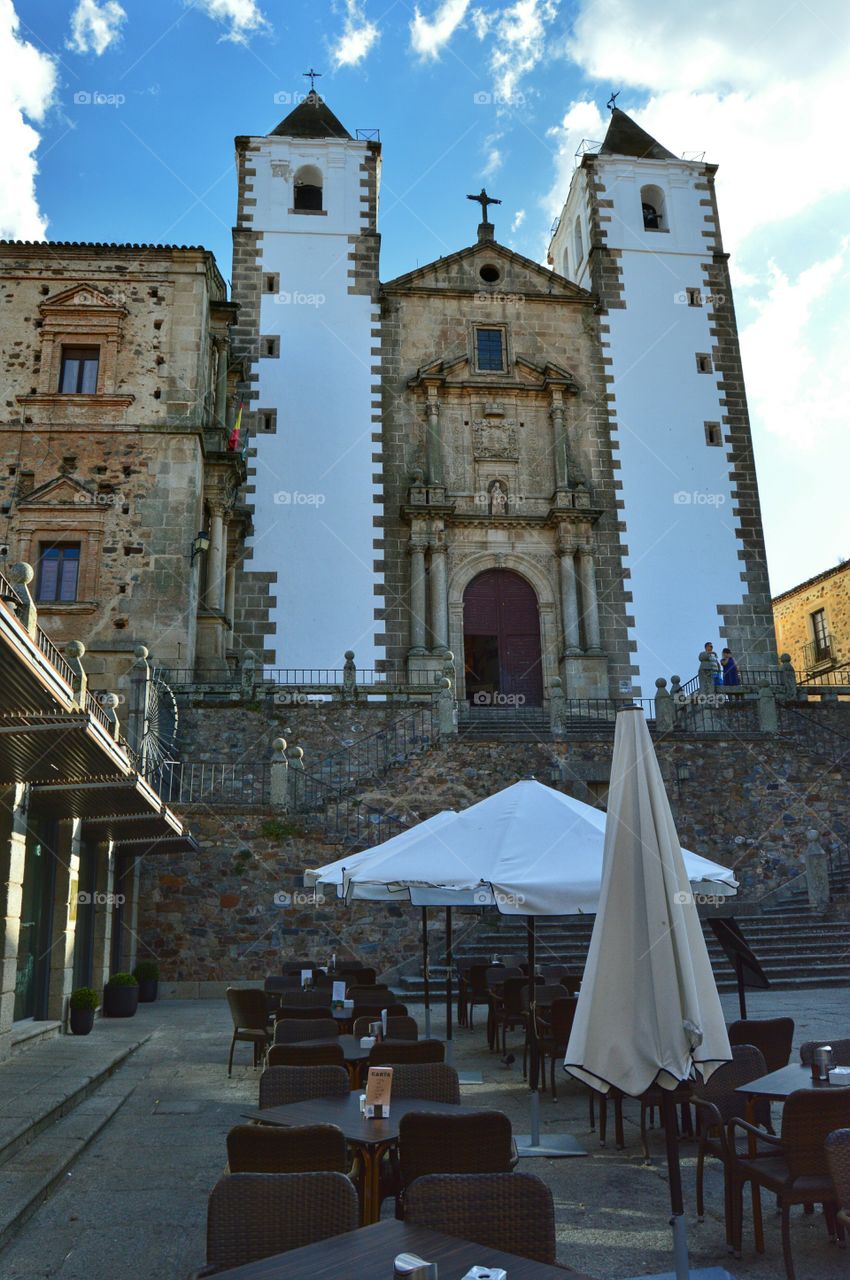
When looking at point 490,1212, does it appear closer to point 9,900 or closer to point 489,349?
point 9,900

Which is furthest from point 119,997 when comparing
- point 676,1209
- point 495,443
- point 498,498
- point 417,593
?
point 495,443

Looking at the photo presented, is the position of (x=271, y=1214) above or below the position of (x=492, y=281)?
below

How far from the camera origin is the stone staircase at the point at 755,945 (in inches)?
561

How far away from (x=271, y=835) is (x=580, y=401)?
14.5 m

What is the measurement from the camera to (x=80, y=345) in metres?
20.7

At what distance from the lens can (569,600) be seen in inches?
920

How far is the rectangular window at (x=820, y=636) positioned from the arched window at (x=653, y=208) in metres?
13.9

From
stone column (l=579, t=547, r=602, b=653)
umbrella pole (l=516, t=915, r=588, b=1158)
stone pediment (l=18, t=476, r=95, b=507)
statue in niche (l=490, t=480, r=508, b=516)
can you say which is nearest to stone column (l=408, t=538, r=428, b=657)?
statue in niche (l=490, t=480, r=508, b=516)

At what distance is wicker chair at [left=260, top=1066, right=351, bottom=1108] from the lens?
546 cm

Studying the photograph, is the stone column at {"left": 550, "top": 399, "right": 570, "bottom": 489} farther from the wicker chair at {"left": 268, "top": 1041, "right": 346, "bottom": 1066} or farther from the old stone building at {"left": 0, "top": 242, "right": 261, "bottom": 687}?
the wicker chair at {"left": 268, "top": 1041, "right": 346, "bottom": 1066}

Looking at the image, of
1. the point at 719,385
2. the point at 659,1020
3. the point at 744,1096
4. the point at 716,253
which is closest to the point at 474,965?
the point at 744,1096

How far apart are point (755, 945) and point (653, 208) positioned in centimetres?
2072

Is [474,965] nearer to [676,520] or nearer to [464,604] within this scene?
[464,604]

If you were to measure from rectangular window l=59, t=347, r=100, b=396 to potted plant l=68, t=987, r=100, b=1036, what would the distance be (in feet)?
42.0
